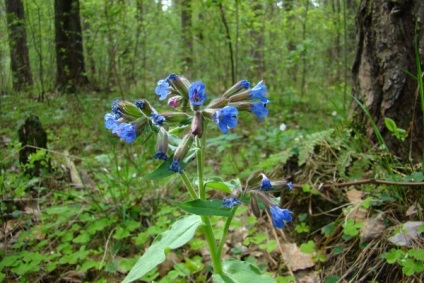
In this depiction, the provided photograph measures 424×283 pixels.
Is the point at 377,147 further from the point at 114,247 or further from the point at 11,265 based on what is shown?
the point at 11,265

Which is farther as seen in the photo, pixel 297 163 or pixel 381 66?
pixel 297 163

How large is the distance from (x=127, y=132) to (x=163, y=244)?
514mm

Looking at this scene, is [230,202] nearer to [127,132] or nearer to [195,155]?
[195,155]

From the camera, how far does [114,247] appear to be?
2.55m

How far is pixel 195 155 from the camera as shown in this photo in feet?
5.39

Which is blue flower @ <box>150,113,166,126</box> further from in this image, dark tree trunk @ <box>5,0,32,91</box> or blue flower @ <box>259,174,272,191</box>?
dark tree trunk @ <box>5,0,32,91</box>

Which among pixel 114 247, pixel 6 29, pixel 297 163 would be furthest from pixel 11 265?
pixel 6 29

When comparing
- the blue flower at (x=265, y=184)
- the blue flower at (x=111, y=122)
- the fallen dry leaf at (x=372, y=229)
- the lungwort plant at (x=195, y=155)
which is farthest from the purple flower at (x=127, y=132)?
the fallen dry leaf at (x=372, y=229)

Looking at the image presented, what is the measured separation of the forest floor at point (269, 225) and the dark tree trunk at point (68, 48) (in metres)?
5.67

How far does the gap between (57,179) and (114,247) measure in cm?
132

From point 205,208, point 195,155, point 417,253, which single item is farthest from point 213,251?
point 417,253

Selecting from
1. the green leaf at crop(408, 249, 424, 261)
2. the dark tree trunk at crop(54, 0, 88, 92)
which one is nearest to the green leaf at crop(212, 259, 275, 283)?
the green leaf at crop(408, 249, 424, 261)

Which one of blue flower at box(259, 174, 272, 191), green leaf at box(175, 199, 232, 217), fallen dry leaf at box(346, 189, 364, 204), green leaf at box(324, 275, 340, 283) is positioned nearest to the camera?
green leaf at box(175, 199, 232, 217)

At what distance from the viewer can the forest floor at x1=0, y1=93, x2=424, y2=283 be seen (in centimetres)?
200
